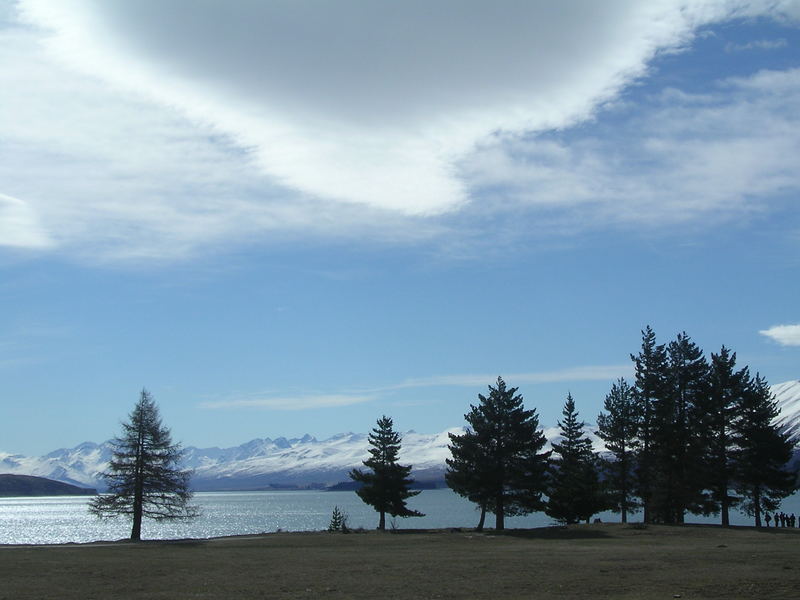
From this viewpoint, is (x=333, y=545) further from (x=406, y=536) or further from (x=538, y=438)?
(x=538, y=438)

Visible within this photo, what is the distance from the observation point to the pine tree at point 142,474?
174 ft

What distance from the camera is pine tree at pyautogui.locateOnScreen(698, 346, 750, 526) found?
179 feet

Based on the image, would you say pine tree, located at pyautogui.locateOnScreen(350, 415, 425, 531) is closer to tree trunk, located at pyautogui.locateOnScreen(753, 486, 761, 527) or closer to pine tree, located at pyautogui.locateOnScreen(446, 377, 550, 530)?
pine tree, located at pyautogui.locateOnScreen(446, 377, 550, 530)

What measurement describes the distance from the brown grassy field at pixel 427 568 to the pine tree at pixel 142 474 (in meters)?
9.28

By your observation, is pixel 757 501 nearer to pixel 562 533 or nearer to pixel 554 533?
pixel 562 533

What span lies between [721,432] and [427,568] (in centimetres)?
3509

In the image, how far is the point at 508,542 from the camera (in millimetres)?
43000

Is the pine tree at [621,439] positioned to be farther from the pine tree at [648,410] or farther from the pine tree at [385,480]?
the pine tree at [385,480]

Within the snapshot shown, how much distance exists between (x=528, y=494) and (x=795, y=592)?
3766 cm

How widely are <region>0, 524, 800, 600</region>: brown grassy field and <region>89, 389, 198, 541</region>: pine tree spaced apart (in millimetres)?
9283

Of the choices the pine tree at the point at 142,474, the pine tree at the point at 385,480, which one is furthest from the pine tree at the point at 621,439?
the pine tree at the point at 142,474

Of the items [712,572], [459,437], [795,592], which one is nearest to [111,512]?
[459,437]

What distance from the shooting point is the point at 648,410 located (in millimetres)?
58312

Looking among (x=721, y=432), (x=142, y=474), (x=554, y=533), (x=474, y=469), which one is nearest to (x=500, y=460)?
(x=474, y=469)
